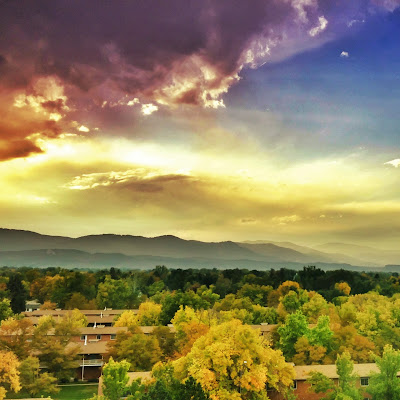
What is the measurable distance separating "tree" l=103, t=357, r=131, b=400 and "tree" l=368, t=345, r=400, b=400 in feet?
72.5

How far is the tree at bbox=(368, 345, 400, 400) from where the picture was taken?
37250mm

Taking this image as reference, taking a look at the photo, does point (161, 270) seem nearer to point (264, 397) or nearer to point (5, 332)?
point (5, 332)

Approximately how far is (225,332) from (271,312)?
46.4 metres

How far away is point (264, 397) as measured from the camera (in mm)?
37750

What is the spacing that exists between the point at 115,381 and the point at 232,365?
10.9 metres

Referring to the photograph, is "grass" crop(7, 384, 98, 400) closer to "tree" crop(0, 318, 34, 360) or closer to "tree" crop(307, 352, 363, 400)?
"tree" crop(0, 318, 34, 360)

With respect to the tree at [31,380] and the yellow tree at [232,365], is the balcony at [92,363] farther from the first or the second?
the yellow tree at [232,365]

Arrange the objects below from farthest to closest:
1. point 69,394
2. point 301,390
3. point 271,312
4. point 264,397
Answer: point 271,312 < point 69,394 < point 301,390 < point 264,397

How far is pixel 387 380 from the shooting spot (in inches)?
1487

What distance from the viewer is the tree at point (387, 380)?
3725cm

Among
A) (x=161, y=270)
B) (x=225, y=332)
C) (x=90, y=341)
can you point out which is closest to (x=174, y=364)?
(x=225, y=332)

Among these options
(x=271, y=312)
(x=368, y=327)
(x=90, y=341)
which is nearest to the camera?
(x=368, y=327)

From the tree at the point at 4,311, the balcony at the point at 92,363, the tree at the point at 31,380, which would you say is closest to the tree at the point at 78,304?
the tree at the point at 4,311

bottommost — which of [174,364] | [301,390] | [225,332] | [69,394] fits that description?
[69,394]
